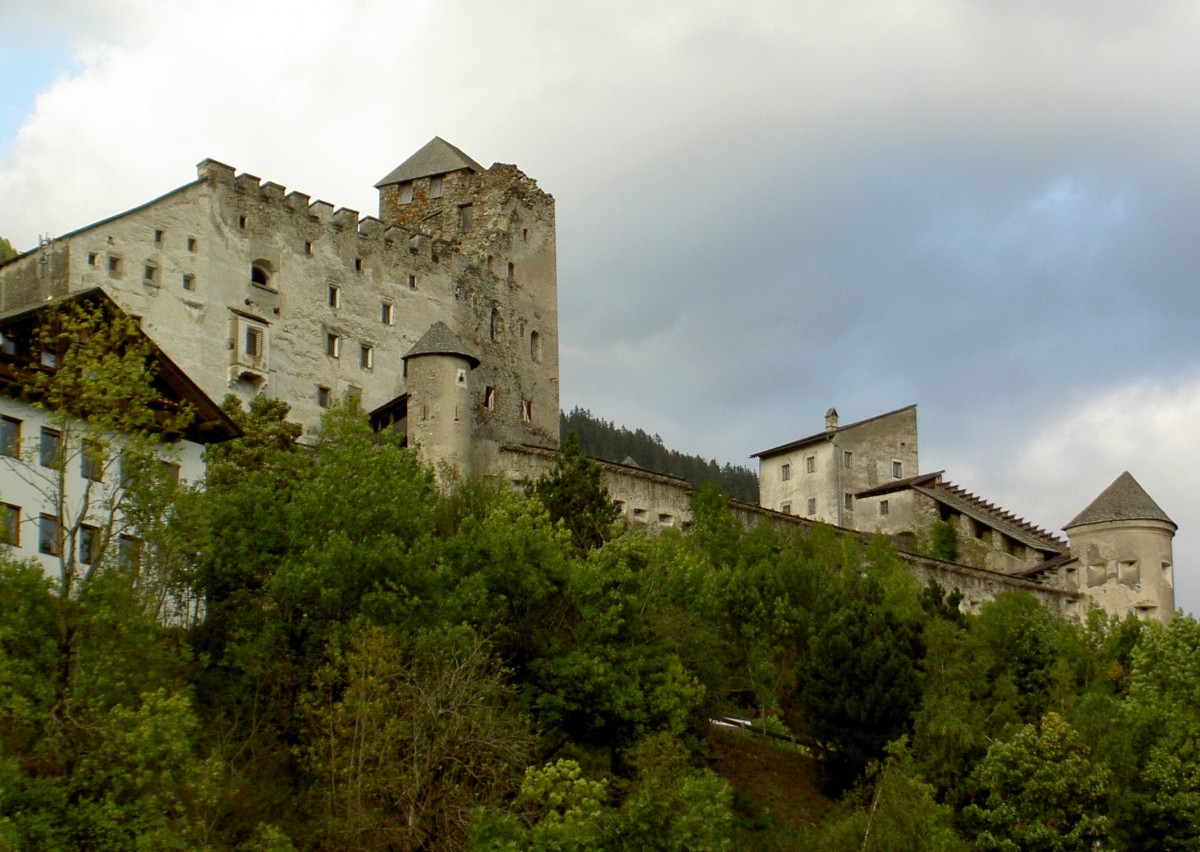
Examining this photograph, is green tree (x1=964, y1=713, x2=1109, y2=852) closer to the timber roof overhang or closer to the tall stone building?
the timber roof overhang

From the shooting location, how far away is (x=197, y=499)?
39.9 m

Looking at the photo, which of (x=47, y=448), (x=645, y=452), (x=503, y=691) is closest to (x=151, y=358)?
(x=47, y=448)

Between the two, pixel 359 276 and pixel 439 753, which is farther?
pixel 359 276

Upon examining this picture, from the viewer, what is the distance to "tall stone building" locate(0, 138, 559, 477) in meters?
65.9

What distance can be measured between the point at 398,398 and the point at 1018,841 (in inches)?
1284

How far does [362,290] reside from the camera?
75.1 metres

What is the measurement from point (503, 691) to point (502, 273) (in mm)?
43220

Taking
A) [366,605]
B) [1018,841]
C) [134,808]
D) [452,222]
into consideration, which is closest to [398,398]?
[452,222]

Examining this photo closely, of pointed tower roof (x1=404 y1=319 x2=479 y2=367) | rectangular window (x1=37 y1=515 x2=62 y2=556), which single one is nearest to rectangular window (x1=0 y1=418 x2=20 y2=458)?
rectangular window (x1=37 y1=515 x2=62 y2=556)


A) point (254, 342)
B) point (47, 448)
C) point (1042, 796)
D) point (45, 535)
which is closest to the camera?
point (45, 535)

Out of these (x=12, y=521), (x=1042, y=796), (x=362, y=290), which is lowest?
(x=1042, y=796)

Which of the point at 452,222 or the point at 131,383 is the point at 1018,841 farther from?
the point at 452,222

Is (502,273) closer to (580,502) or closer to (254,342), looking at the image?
(254,342)

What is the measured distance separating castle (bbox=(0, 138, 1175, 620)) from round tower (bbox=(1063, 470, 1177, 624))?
8 centimetres
